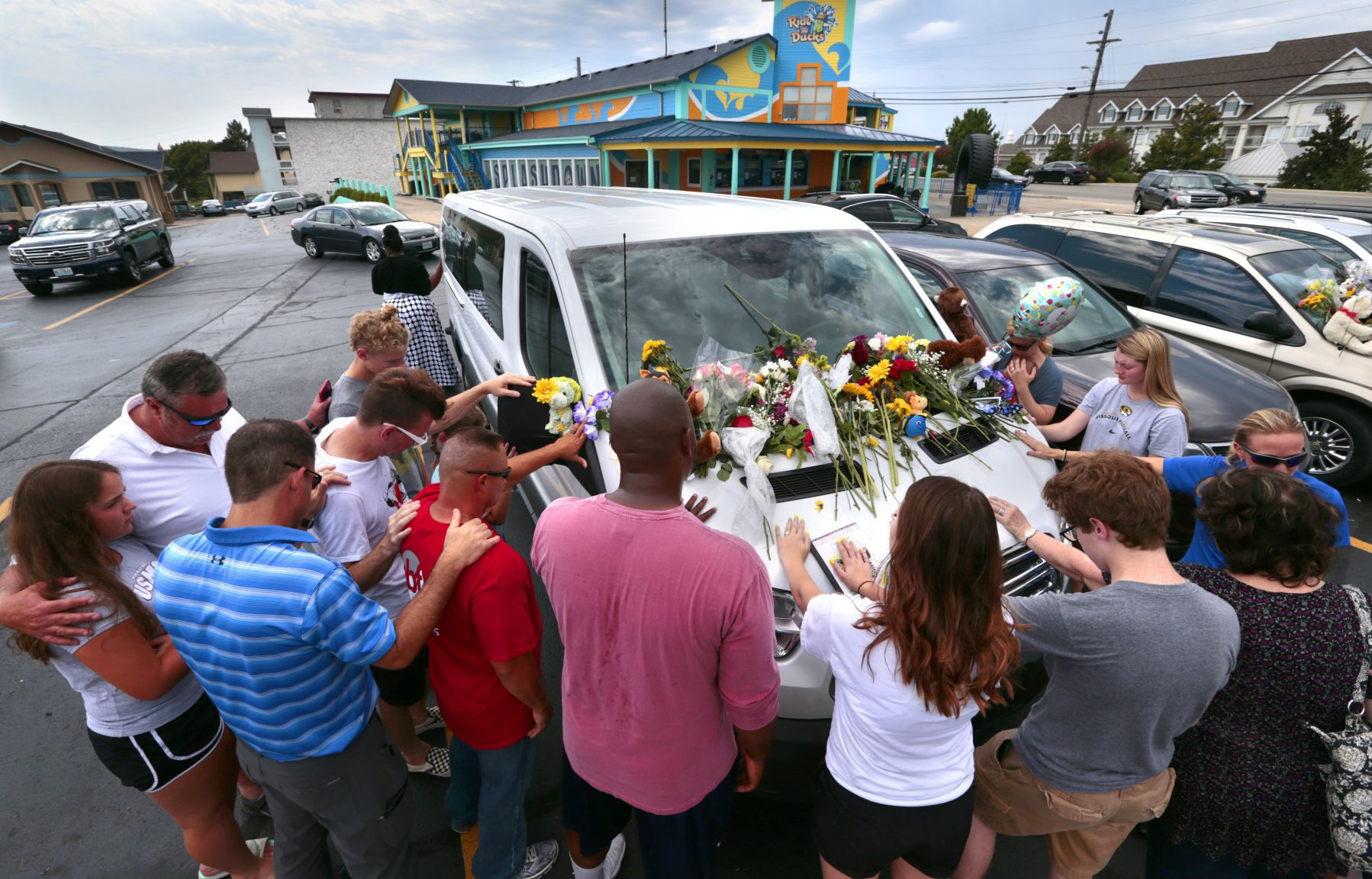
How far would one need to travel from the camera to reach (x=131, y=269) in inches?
619

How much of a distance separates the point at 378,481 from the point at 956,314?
3.59 m

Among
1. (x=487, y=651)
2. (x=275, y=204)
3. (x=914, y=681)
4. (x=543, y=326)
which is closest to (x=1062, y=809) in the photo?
(x=914, y=681)

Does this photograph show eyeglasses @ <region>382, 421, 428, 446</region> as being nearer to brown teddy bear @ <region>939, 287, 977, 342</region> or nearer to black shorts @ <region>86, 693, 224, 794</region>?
black shorts @ <region>86, 693, 224, 794</region>

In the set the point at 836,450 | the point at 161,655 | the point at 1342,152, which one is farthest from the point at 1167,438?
the point at 1342,152

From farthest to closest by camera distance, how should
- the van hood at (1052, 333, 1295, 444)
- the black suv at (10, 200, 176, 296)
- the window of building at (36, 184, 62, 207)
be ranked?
the window of building at (36, 184, 62, 207) < the black suv at (10, 200, 176, 296) < the van hood at (1052, 333, 1295, 444)

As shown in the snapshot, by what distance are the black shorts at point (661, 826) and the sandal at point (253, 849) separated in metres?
1.41

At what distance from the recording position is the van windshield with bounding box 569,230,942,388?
3195mm

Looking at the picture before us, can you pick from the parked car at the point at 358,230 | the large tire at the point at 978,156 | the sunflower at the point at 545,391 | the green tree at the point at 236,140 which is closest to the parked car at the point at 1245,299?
the sunflower at the point at 545,391

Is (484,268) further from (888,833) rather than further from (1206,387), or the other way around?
(1206,387)

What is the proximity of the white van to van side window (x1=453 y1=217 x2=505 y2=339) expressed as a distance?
30 mm

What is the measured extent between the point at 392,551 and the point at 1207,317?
6.89m

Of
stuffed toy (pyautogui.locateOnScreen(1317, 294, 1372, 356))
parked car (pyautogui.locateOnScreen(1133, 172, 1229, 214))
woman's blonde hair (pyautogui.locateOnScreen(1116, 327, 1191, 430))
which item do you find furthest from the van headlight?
parked car (pyautogui.locateOnScreen(1133, 172, 1229, 214))

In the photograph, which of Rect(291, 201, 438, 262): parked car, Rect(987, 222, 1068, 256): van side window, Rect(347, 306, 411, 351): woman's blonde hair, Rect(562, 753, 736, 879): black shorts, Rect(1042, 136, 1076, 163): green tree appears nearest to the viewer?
Rect(562, 753, 736, 879): black shorts

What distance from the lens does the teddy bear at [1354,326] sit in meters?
4.96
